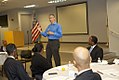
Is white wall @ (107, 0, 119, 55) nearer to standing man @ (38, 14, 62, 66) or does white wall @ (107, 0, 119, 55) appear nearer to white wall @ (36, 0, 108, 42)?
white wall @ (36, 0, 108, 42)

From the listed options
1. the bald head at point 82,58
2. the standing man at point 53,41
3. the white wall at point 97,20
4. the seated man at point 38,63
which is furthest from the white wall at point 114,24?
the bald head at point 82,58

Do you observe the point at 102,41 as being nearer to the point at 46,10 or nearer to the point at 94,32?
the point at 94,32

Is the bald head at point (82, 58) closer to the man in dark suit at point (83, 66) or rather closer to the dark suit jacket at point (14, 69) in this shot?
the man in dark suit at point (83, 66)

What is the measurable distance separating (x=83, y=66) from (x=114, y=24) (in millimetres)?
6014

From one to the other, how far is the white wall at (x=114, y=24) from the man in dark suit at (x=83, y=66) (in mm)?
5835

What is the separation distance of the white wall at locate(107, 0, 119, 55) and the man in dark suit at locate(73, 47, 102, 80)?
19.1ft

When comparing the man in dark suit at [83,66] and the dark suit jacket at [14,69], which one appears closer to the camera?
the man in dark suit at [83,66]

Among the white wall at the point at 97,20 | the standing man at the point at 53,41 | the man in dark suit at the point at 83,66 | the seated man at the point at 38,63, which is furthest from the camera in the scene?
the white wall at the point at 97,20

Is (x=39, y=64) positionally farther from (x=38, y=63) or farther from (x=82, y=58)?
(x=82, y=58)

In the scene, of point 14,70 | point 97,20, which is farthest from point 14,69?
point 97,20

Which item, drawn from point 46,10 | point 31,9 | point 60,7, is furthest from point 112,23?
A: point 31,9

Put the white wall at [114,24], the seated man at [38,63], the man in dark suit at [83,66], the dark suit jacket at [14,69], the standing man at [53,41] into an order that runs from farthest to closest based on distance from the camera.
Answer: the white wall at [114,24]
the standing man at [53,41]
the seated man at [38,63]
the dark suit jacket at [14,69]
the man in dark suit at [83,66]

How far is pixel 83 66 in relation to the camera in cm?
178

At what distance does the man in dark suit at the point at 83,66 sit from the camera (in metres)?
1.74
